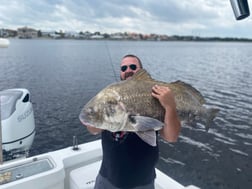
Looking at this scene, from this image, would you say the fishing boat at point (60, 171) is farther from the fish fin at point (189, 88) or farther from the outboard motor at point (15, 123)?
the fish fin at point (189, 88)

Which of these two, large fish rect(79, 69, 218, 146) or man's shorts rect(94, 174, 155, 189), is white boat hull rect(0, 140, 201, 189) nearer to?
man's shorts rect(94, 174, 155, 189)

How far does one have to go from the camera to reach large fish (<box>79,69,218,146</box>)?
68.3 inches

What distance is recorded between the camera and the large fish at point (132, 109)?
1734 mm

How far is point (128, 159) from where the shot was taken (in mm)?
2232

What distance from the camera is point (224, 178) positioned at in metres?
7.36

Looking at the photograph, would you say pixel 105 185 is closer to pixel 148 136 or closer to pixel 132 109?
pixel 148 136

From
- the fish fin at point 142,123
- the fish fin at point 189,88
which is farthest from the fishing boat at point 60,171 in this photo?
the fish fin at point 142,123

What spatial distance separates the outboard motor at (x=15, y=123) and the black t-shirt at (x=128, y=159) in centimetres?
332

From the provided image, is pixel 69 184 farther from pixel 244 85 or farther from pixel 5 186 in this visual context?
pixel 244 85

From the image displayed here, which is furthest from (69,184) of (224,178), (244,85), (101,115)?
(244,85)

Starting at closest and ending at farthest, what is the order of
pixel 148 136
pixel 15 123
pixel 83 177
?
pixel 148 136
pixel 83 177
pixel 15 123

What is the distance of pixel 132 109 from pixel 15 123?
13.0 ft

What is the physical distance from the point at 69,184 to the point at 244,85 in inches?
731

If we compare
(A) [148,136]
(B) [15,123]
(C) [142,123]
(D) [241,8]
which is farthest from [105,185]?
(B) [15,123]
